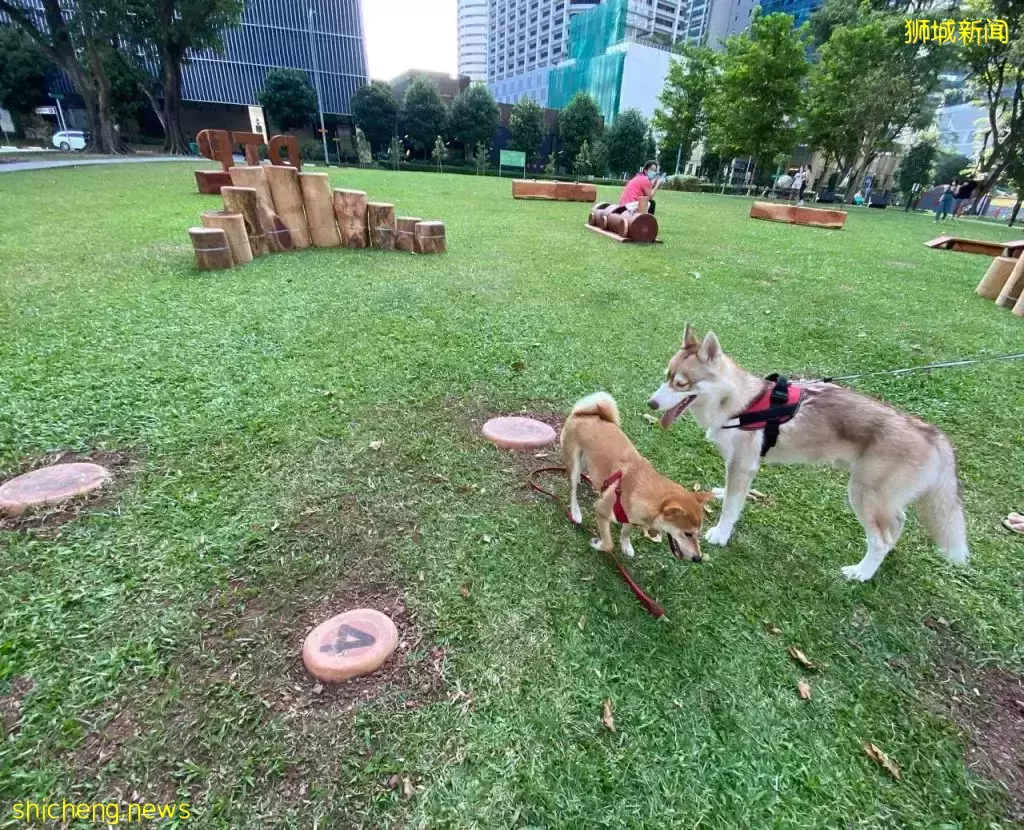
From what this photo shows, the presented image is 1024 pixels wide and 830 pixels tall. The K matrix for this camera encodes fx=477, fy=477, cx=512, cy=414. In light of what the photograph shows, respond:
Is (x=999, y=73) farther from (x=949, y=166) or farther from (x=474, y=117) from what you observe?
(x=474, y=117)

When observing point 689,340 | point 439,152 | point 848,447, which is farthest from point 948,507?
point 439,152

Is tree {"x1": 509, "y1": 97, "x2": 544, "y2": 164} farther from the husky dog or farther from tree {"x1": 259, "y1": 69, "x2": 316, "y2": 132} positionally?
the husky dog

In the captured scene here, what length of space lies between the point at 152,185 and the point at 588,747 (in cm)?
2436

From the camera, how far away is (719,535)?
333 centimetres

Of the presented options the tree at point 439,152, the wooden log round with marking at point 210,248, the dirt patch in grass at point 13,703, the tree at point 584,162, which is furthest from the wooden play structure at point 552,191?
the tree at point 584,162

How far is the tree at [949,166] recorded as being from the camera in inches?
2073

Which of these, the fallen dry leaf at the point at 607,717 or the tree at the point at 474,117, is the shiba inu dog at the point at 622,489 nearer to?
the fallen dry leaf at the point at 607,717

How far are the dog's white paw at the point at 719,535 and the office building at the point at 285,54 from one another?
76.6m

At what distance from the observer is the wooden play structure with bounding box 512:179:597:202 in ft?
75.0

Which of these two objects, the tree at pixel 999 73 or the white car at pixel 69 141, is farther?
the white car at pixel 69 141

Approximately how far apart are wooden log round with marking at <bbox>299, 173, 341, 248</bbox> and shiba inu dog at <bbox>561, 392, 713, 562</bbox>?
8.81 metres

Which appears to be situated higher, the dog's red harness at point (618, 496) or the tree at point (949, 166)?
the tree at point (949, 166)

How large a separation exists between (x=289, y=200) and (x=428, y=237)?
2.83 meters

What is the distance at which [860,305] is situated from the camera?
28.5ft
